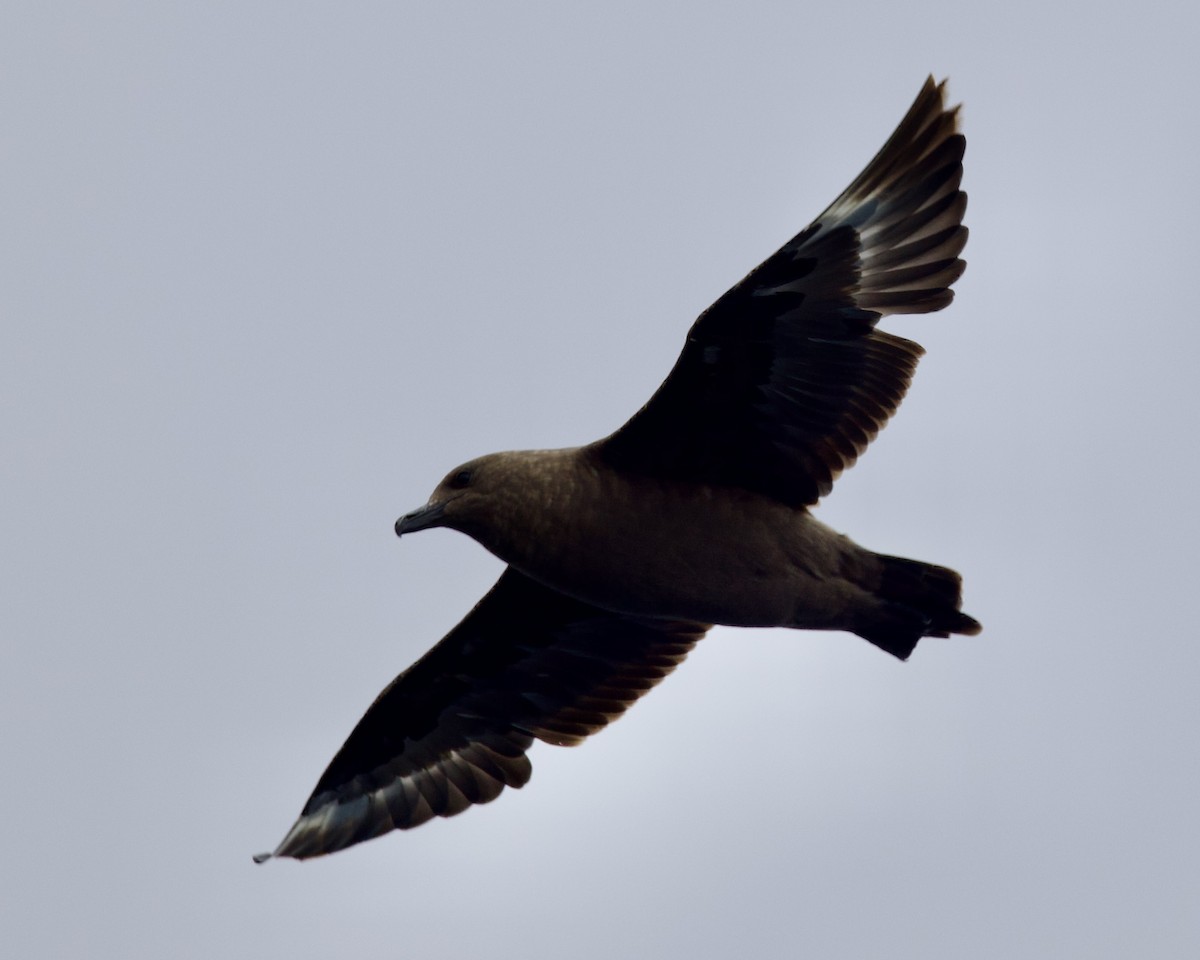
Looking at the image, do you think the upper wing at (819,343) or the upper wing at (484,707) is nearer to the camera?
the upper wing at (819,343)

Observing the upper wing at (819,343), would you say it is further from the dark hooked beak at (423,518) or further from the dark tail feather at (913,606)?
the dark hooked beak at (423,518)

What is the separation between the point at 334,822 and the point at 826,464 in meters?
3.72

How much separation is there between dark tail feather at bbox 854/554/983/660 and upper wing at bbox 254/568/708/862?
4.58 feet

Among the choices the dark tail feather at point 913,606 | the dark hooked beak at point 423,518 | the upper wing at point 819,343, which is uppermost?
the upper wing at point 819,343

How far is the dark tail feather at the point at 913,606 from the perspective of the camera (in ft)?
32.4

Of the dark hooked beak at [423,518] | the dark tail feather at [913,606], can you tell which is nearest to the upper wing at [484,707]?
the dark hooked beak at [423,518]

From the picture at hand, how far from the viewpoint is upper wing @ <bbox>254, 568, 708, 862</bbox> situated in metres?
11.0

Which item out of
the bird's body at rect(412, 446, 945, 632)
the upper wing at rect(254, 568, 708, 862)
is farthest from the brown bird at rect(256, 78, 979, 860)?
the upper wing at rect(254, 568, 708, 862)

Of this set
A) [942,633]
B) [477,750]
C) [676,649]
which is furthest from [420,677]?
[942,633]

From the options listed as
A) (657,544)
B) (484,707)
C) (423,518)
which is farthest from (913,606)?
(484,707)

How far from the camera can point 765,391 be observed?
968 cm

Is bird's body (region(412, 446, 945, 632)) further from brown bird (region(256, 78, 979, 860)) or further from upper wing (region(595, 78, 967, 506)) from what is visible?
upper wing (region(595, 78, 967, 506))

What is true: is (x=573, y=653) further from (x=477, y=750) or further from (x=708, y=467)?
(x=708, y=467)

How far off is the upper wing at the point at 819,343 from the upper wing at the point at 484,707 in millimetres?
1449
